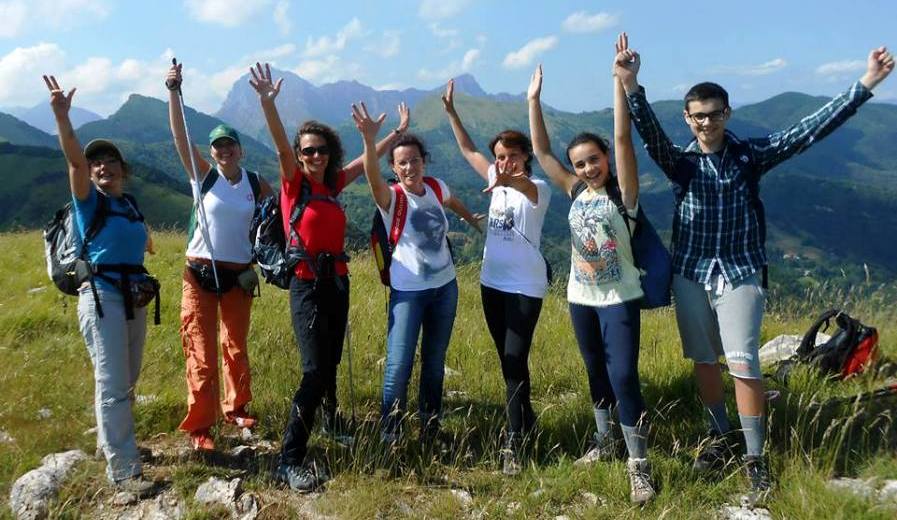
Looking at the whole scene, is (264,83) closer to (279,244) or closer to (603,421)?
(279,244)

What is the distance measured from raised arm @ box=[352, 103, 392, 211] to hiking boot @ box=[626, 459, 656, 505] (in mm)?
2527

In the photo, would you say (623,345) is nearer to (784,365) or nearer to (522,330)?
(522,330)

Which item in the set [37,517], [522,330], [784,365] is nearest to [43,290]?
[37,517]

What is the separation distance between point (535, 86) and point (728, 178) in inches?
67.7

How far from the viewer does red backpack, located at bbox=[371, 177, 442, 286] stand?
4504mm

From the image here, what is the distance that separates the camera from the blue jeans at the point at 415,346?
443cm

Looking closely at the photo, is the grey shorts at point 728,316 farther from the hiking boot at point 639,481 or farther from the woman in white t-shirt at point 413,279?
the woman in white t-shirt at point 413,279

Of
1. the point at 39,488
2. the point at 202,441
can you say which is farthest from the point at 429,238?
the point at 39,488

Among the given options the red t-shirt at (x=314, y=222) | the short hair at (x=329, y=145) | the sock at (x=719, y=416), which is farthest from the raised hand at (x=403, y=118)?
the sock at (x=719, y=416)

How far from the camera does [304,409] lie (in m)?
4.13

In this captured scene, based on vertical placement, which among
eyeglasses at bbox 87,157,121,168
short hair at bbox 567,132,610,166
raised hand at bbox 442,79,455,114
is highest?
raised hand at bbox 442,79,455,114

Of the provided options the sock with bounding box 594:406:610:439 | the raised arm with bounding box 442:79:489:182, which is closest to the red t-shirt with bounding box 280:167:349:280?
the raised arm with bounding box 442:79:489:182

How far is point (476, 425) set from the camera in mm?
4922

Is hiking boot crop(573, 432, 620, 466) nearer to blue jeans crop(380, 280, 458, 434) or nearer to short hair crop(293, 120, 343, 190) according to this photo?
blue jeans crop(380, 280, 458, 434)
